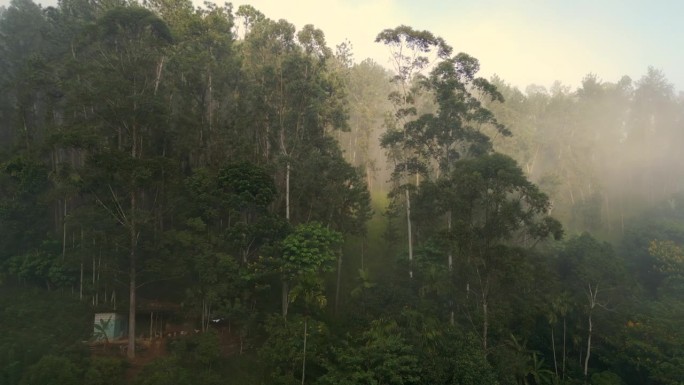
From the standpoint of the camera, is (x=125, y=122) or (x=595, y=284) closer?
(x=125, y=122)

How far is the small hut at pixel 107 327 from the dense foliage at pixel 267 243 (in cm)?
34

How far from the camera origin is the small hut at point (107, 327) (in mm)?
19703

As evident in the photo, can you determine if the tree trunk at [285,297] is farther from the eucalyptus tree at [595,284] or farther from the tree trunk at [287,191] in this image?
the eucalyptus tree at [595,284]

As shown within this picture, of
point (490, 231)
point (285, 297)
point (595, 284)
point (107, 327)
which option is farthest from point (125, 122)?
point (595, 284)

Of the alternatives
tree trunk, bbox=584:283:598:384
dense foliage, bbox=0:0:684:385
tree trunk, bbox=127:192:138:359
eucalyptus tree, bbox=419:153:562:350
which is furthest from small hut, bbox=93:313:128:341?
tree trunk, bbox=584:283:598:384

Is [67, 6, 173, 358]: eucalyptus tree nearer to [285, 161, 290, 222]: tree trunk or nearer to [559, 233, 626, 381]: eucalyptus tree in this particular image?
[285, 161, 290, 222]: tree trunk

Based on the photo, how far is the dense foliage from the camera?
16.8 metres

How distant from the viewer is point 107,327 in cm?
1997

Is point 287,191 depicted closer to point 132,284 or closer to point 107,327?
point 132,284

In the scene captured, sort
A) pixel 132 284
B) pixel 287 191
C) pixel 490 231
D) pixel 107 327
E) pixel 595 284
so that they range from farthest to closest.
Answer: pixel 287 191, pixel 595 284, pixel 107 327, pixel 132 284, pixel 490 231

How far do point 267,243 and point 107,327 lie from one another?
8967mm

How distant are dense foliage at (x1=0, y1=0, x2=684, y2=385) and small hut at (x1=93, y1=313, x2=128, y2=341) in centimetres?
34

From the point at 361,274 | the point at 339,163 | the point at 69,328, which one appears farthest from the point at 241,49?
the point at 69,328

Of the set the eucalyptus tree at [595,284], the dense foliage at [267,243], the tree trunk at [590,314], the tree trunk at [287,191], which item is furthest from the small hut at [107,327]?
the eucalyptus tree at [595,284]
